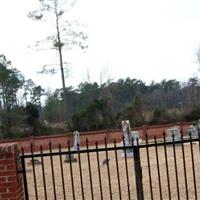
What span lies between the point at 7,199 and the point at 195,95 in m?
48.8

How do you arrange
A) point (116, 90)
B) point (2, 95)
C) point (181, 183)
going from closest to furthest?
point (181, 183) → point (2, 95) → point (116, 90)

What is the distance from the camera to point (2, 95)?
53.0 meters

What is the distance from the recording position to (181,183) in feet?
43.2

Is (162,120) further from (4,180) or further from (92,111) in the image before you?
(4,180)

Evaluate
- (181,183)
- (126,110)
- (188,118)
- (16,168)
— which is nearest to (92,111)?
(126,110)

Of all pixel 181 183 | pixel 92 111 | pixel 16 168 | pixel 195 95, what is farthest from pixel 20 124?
pixel 16 168

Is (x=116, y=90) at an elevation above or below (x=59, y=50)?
below

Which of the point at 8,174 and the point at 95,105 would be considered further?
the point at 95,105

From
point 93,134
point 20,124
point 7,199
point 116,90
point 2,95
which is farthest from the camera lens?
point 116,90

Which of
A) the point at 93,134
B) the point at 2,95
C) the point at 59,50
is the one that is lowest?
the point at 93,134

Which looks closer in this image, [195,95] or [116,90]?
[195,95]

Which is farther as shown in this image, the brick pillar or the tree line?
the tree line

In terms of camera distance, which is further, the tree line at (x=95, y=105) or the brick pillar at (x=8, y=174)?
the tree line at (x=95, y=105)

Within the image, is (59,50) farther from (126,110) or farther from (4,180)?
(4,180)
